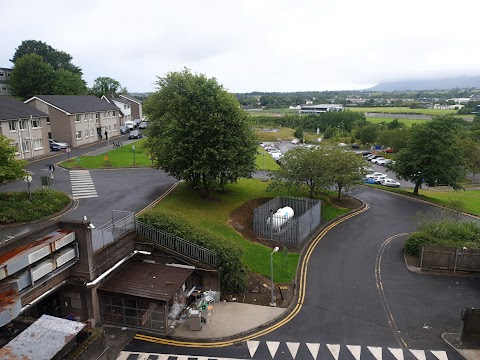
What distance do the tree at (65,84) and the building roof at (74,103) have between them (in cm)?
1335

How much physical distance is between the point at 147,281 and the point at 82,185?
20.5 metres

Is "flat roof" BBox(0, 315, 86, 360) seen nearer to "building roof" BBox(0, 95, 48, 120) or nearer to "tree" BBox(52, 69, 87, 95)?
"building roof" BBox(0, 95, 48, 120)

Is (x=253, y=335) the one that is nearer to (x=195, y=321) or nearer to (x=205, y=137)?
(x=195, y=321)

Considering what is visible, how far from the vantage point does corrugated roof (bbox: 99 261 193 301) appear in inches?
740

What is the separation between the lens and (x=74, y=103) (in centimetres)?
6359

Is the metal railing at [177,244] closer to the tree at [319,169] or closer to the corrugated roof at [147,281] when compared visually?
the corrugated roof at [147,281]

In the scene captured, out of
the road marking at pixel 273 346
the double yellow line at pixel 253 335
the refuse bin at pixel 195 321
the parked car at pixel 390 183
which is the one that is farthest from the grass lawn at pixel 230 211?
the parked car at pixel 390 183

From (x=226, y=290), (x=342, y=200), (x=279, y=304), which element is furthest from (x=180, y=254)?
(x=342, y=200)

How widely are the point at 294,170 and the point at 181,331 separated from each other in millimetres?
22199

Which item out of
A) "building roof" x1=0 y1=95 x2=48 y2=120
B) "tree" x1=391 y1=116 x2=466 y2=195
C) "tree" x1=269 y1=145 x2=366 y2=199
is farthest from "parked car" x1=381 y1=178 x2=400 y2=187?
"building roof" x1=0 y1=95 x2=48 y2=120

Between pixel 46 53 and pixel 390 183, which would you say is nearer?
pixel 390 183

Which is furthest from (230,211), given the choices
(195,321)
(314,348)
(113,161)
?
(113,161)

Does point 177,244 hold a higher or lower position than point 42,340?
higher

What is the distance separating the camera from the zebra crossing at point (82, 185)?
110 feet
